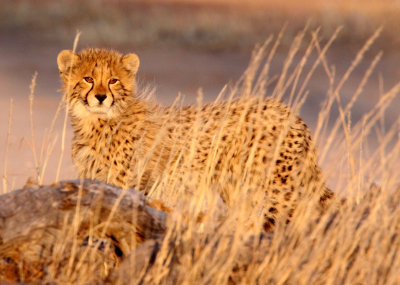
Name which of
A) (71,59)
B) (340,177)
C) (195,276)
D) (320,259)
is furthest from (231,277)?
(71,59)

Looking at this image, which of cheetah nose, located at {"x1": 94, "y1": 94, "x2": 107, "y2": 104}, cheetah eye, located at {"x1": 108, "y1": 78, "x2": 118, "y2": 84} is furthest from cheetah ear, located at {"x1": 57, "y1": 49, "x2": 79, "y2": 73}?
cheetah nose, located at {"x1": 94, "y1": 94, "x2": 107, "y2": 104}

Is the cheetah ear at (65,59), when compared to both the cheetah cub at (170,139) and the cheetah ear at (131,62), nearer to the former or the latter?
the cheetah cub at (170,139)

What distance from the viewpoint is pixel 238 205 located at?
10.9ft

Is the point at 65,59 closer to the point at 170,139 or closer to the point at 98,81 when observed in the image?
the point at 98,81

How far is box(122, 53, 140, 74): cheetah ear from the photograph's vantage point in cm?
575

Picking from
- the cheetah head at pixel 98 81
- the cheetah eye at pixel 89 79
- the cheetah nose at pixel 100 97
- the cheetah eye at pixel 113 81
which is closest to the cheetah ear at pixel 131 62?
the cheetah head at pixel 98 81

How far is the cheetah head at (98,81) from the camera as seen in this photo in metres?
5.39

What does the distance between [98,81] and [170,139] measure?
0.74 metres

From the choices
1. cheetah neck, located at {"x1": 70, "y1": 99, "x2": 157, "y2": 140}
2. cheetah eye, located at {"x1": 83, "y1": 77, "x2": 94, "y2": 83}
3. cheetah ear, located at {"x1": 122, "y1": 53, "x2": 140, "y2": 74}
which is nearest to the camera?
cheetah eye, located at {"x1": 83, "y1": 77, "x2": 94, "y2": 83}

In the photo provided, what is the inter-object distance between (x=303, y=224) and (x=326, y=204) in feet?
6.17

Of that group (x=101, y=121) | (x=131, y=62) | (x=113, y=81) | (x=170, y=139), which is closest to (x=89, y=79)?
(x=113, y=81)

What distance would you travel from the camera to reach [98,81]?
5.46 meters

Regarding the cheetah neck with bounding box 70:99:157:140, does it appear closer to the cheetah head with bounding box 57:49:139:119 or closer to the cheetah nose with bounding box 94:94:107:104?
the cheetah head with bounding box 57:49:139:119

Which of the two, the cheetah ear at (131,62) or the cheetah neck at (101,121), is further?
the cheetah ear at (131,62)
